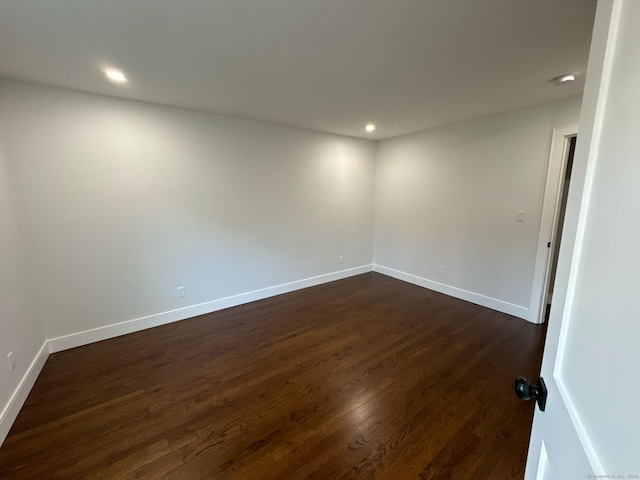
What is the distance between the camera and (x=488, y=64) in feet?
6.21

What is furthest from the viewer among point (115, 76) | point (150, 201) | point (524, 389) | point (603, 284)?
point (150, 201)

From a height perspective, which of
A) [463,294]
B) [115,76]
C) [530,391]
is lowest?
[463,294]

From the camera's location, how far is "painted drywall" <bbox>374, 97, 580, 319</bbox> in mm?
2941

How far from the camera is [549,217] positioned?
9.31ft

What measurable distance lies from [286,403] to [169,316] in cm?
190

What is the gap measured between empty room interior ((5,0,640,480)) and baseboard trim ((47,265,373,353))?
26 mm

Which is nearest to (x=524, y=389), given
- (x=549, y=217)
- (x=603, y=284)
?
(x=603, y=284)

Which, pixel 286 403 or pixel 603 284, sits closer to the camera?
pixel 603 284

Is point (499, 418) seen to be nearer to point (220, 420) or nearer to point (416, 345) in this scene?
point (416, 345)

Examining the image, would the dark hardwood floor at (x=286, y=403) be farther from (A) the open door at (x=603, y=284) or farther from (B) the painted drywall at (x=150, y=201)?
(A) the open door at (x=603, y=284)

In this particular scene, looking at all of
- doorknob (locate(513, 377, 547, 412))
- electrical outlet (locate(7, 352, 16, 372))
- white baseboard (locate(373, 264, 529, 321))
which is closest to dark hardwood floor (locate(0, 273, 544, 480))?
white baseboard (locate(373, 264, 529, 321))

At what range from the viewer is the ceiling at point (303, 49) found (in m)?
1.35

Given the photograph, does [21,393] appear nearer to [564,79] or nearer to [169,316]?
[169,316]

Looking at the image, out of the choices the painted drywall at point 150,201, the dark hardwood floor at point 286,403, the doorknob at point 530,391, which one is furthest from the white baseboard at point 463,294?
the doorknob at point 530,391
